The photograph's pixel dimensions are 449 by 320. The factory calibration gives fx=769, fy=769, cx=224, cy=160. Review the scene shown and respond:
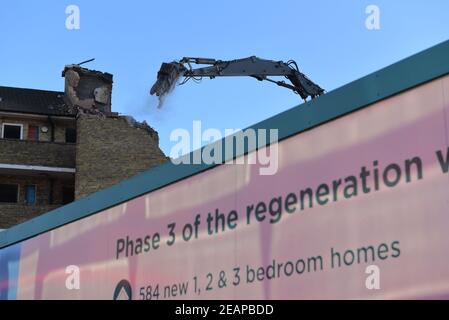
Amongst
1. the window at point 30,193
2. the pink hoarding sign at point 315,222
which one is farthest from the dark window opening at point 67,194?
the pink hoarding sign at point 315,222

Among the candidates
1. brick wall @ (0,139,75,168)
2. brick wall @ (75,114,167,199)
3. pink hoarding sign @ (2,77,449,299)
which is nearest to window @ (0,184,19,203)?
brick wall @ (0,139,75,168)

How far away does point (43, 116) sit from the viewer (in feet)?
134

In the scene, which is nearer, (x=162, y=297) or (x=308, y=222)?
(x=308, y=222)

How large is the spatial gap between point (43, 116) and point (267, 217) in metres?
37.1

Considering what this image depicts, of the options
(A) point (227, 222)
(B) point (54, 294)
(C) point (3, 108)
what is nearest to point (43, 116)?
(C) point (3, 108)

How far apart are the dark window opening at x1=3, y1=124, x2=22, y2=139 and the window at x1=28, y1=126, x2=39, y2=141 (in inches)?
19.3

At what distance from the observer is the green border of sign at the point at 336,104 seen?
13.5ft

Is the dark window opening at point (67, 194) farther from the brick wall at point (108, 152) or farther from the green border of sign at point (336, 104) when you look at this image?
the green border of sign at point (336, 104)

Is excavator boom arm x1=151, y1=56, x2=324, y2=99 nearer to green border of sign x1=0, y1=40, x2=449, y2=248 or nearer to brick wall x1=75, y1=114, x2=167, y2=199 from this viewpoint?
brick wall x1=75, y1=114, x2=167, y2=199

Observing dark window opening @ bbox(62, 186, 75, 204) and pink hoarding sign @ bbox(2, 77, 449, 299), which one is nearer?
pink hoarding sign @ bbox(2, 77, 449, 299)

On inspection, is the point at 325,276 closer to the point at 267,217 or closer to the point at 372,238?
the point at 372,238

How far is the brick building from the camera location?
126 ft

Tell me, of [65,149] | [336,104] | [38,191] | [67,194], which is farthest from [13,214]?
[336,104]

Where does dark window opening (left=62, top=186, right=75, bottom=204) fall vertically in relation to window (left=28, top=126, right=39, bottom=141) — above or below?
below
